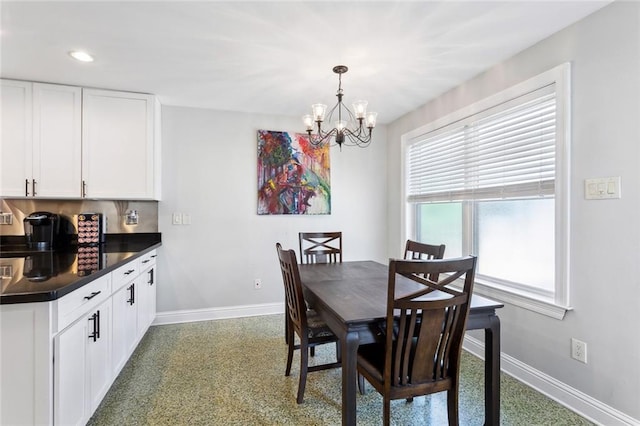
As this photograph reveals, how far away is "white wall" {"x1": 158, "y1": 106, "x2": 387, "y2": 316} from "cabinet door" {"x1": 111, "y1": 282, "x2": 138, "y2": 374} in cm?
95

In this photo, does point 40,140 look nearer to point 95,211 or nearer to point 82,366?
point 95,211

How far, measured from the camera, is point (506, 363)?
239 cm

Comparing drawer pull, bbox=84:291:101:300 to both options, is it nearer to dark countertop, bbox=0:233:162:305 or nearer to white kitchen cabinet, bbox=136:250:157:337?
dark countertop, bbox=0:233:162:305

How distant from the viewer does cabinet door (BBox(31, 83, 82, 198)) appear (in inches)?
108

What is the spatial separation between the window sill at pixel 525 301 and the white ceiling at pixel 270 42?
1.78m

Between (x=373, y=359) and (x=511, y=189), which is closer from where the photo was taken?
(x=373, y=359)

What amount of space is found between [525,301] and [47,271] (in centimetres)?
302

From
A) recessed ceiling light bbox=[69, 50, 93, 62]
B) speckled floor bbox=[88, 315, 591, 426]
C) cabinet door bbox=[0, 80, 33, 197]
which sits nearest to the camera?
speckled floor bbox=[88, 315, 591, 426]

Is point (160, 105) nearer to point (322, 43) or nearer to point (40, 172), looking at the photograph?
point (40, 172)

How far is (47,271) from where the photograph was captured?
1.70 m

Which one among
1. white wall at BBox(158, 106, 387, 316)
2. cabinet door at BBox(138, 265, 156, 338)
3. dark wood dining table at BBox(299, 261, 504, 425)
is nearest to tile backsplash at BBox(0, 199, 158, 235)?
white wall at BBox(158, 106, 387, 316)

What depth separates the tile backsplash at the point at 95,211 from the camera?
115 inches

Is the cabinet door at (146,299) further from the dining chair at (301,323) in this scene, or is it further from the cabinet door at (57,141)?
the dining chair at (301,323)

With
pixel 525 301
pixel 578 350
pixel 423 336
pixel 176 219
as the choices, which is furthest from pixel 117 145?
pixel 578 350
